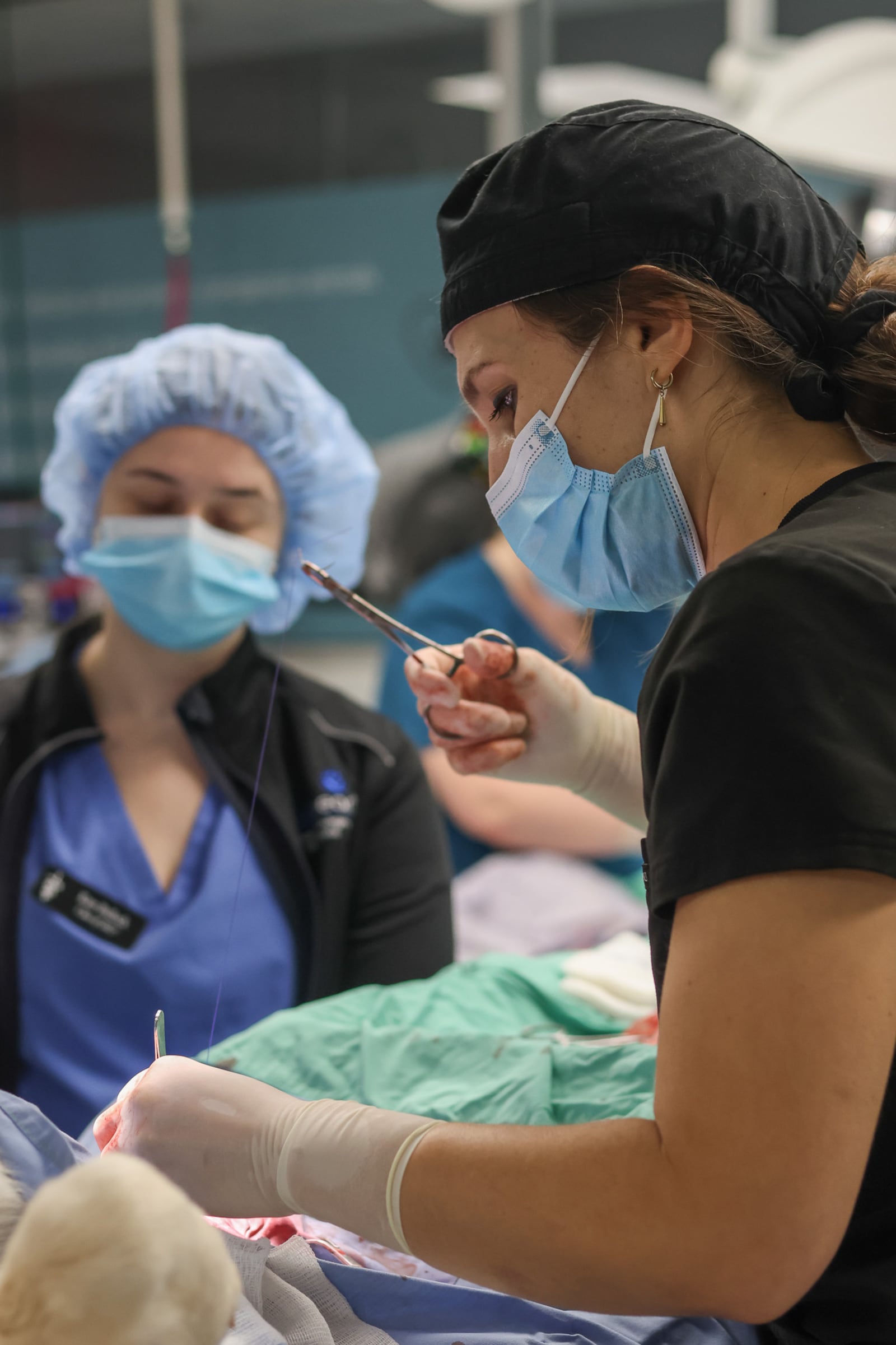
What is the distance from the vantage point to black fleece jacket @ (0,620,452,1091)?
1633 millimetres

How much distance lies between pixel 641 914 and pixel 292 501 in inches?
35.7

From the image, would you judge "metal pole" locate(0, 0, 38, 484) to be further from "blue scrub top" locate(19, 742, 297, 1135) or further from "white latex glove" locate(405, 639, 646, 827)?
"white latex glove" locate(405, 639, 646, 827)

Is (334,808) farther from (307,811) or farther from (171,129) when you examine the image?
(171,129)

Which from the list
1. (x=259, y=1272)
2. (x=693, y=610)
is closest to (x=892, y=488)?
(x=693, y=610)

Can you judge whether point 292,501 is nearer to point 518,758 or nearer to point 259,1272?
point 518,758

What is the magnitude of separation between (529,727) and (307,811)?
479mm

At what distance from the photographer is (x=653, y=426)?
0.91 m

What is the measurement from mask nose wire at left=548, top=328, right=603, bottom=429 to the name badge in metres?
0.94

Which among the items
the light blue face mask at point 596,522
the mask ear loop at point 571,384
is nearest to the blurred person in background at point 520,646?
the light blue face mask at point 596,522

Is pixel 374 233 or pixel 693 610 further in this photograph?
pixel 374 233

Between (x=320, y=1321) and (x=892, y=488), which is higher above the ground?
(x=892, y=488)

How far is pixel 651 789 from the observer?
75cm

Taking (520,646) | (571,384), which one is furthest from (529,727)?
(520,646)

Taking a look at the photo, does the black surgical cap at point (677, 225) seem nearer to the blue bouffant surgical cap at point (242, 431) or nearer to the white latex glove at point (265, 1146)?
the white latex glove at point (265, 1146)
